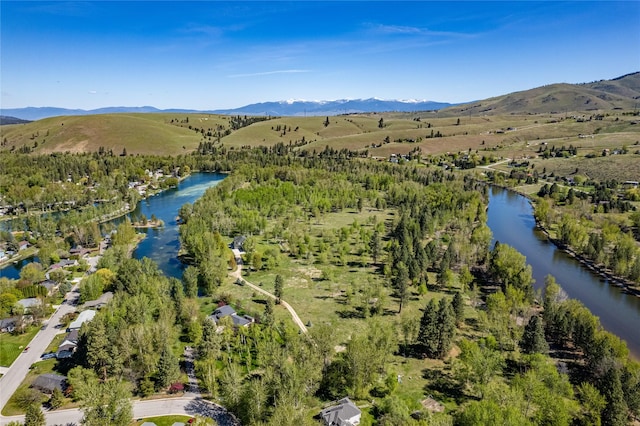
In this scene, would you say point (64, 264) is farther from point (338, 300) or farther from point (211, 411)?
point (211, 411)

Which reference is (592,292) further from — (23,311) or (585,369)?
(23,311)

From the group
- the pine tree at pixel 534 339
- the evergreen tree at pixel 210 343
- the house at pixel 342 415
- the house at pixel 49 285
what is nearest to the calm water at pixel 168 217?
the house at pixel 49 285

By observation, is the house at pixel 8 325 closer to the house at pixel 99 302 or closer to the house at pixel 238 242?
the house at pixel 99 302

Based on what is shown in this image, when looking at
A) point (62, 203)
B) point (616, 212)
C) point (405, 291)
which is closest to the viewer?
point (405, 291)

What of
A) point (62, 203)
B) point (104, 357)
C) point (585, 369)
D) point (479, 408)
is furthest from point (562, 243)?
point (62, 203)

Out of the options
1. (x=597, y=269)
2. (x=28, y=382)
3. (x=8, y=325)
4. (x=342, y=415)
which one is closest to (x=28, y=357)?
(x=28, y=382)
